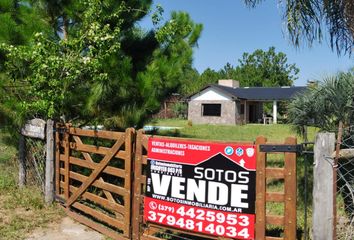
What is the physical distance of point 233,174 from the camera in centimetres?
454

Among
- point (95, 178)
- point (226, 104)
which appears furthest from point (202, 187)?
point (226, 104)

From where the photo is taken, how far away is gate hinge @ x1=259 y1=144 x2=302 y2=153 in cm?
425

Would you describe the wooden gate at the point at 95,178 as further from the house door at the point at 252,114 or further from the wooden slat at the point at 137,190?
the house door at the point at 252,114

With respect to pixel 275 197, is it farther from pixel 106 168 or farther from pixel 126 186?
pixel 106 168

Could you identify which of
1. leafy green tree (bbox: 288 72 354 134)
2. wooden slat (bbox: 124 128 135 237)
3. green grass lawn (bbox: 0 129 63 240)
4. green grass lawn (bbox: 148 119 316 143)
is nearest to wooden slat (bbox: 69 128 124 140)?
wooden slat (bbox: 124 128 135 237)

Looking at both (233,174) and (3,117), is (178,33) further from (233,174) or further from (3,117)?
(233,174)

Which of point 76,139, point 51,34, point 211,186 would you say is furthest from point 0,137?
point 211,186

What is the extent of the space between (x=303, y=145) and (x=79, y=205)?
13.0 ft

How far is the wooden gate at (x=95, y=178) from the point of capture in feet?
18.6

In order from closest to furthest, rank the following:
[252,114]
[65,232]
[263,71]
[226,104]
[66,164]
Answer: [65,232] → [66,164] → [226,104] → [252,114] → [263,71]

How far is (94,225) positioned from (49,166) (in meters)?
1.71

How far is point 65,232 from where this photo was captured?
6.40 metres

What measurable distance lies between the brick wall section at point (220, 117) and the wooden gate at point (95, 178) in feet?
98.8

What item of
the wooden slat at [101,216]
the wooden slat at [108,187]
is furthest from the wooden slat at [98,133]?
the wooden slat at [101,216]
